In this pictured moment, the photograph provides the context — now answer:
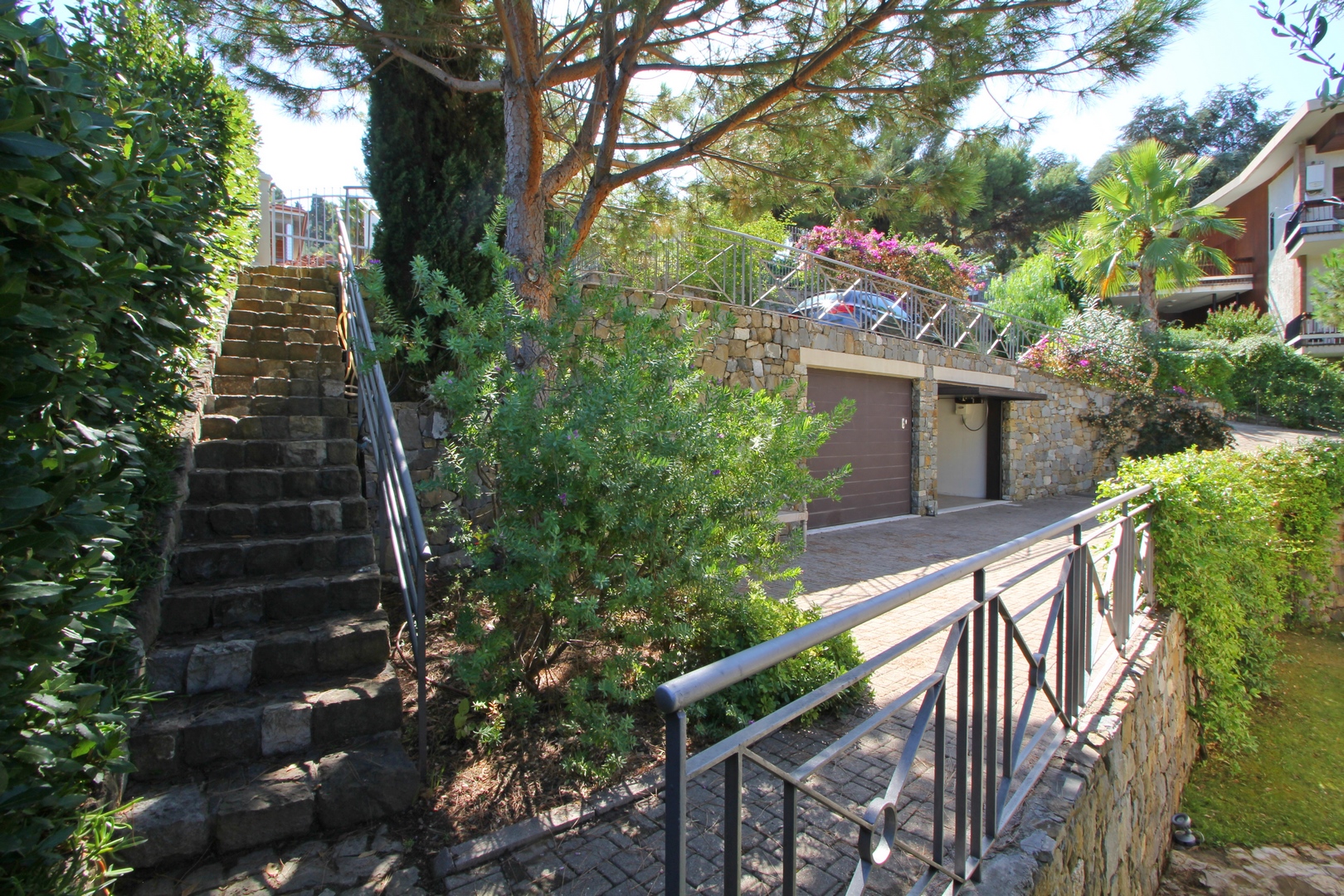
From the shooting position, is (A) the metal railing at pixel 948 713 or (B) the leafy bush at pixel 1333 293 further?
(B) the leafy bush at pixel 1333 293

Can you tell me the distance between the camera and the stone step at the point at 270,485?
362cm

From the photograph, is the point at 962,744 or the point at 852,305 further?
the point at 852,305

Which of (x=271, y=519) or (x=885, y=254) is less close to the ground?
(x=885, y=254)

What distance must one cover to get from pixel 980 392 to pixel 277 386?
394 inches

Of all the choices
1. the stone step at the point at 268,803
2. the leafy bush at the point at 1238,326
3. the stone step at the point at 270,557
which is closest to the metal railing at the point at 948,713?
the stone step at the point at 268,803

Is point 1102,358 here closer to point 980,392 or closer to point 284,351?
point 980,392

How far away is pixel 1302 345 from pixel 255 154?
935 inches

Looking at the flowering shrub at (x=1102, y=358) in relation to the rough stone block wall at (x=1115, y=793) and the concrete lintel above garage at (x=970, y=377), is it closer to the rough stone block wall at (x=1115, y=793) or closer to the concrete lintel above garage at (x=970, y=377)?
the concrete lintel above garage at (x=970, y=377)

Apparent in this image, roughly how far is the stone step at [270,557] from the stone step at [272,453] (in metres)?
0.74

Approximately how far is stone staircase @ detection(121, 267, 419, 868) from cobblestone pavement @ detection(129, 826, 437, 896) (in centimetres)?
7

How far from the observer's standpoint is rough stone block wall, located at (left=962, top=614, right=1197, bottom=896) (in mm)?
2252

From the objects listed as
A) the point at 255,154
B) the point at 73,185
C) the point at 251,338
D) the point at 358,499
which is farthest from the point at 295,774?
the point at 255,154

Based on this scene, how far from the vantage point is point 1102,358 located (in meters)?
14.2

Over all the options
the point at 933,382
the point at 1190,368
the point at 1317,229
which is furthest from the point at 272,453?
the point at 1317,229
